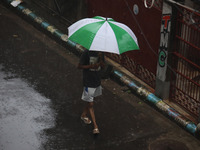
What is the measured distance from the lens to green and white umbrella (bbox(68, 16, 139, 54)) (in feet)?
21.1

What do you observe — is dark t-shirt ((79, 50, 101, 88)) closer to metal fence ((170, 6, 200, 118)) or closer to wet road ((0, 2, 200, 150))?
wet road ((0, 2, 200, 150))

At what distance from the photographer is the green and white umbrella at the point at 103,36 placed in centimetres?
642

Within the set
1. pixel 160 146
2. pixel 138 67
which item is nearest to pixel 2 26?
pixel 138 67

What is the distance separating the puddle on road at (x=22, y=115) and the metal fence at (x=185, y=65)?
Answer: 9.71 ft

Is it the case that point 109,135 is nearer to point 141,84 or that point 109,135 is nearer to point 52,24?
point 141,84

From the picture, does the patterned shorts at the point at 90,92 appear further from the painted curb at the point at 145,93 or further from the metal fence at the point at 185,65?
the metal fence at the point at 185,65

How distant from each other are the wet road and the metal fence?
2.06 feet

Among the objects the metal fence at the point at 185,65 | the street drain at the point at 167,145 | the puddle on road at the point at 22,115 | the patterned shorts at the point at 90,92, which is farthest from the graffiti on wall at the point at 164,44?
the puddle on road at the point at 22,115

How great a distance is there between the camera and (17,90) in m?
9.42

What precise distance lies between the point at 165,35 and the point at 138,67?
1.71m

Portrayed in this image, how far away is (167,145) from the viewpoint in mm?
7754

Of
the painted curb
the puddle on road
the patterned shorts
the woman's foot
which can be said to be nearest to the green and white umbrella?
the patterned shorts

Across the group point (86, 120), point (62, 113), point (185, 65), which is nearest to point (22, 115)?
point (62, 113)

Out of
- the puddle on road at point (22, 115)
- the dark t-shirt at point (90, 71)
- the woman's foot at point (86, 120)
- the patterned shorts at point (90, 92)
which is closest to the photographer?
the dark t-shirt at point (90, 71)
